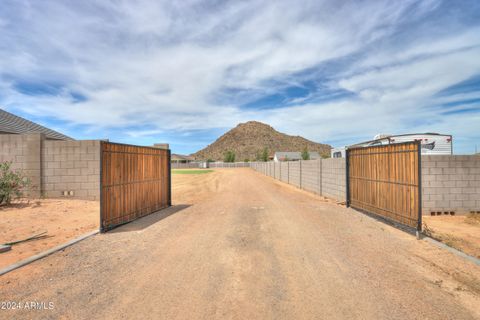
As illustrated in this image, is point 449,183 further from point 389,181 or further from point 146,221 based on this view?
point 146,221

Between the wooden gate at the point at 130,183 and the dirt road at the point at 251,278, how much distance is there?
3.05ft

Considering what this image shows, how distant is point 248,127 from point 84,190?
478ft

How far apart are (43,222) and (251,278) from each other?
7.30m

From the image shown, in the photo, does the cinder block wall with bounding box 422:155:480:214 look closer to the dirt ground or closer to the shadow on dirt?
the shadow on dirt

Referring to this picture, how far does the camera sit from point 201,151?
151 meters

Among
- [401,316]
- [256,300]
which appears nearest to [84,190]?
[256,300]

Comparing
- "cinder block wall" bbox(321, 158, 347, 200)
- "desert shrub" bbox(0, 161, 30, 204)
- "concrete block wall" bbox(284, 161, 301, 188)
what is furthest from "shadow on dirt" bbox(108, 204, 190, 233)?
"concrete block wall" bbox(284, 161, 301, 188)

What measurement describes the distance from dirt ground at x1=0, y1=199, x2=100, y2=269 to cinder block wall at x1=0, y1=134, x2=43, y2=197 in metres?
1.11

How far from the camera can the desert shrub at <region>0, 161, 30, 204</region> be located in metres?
10.1

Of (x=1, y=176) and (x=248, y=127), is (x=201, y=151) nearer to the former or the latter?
(x=248, y=127)

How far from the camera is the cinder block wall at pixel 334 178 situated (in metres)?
12.1

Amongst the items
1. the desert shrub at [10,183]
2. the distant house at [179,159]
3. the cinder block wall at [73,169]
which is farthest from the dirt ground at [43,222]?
the distant house at [179,159]

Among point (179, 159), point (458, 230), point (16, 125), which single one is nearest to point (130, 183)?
point (458, 230)

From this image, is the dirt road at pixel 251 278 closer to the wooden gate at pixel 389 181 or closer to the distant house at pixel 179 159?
the wooden gate at pixel 389 181
